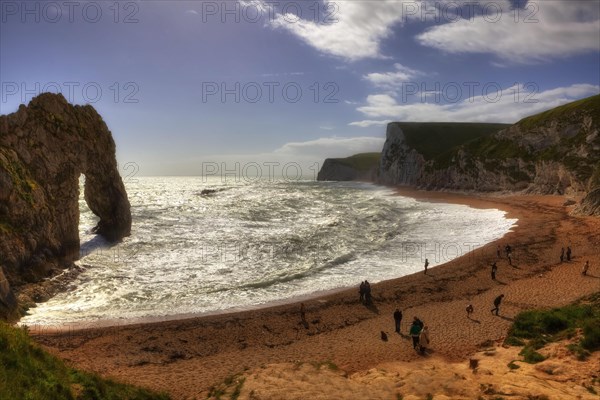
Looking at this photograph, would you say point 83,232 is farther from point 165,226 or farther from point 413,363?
point 413,363

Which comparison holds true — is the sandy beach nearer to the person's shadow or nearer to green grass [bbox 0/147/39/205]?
the person's shadow

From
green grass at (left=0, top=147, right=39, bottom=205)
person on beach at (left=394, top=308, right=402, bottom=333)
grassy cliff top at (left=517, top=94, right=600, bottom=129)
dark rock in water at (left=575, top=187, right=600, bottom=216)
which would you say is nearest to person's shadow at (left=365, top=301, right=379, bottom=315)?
person on beach at (left=394, top=308, right=402, bottom=333)

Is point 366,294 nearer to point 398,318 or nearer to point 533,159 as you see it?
point 398,318

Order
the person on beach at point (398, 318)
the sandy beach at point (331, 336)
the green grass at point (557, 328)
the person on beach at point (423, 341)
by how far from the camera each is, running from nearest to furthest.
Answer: the green grass at point (557, 328) < the sandy beach at point (331, 336) < the person on beach at point (423, 341) < the person on beach at point (398, 318)

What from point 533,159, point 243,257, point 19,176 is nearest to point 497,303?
point 243,257

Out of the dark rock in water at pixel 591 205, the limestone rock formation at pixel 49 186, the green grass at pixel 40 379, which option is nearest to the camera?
the green grass at pixel 40 379

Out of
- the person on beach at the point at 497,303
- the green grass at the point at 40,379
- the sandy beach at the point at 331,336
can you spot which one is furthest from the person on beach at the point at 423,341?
the green grass at the point at 40,379

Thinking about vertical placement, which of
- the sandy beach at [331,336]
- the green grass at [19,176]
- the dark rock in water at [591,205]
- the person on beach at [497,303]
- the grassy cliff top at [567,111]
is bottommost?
the sandy beach at [331,336]

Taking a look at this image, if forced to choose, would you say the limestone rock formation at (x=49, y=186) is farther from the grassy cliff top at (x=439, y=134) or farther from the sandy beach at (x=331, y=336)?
the grassy cliff top at (x=439, y=134)
